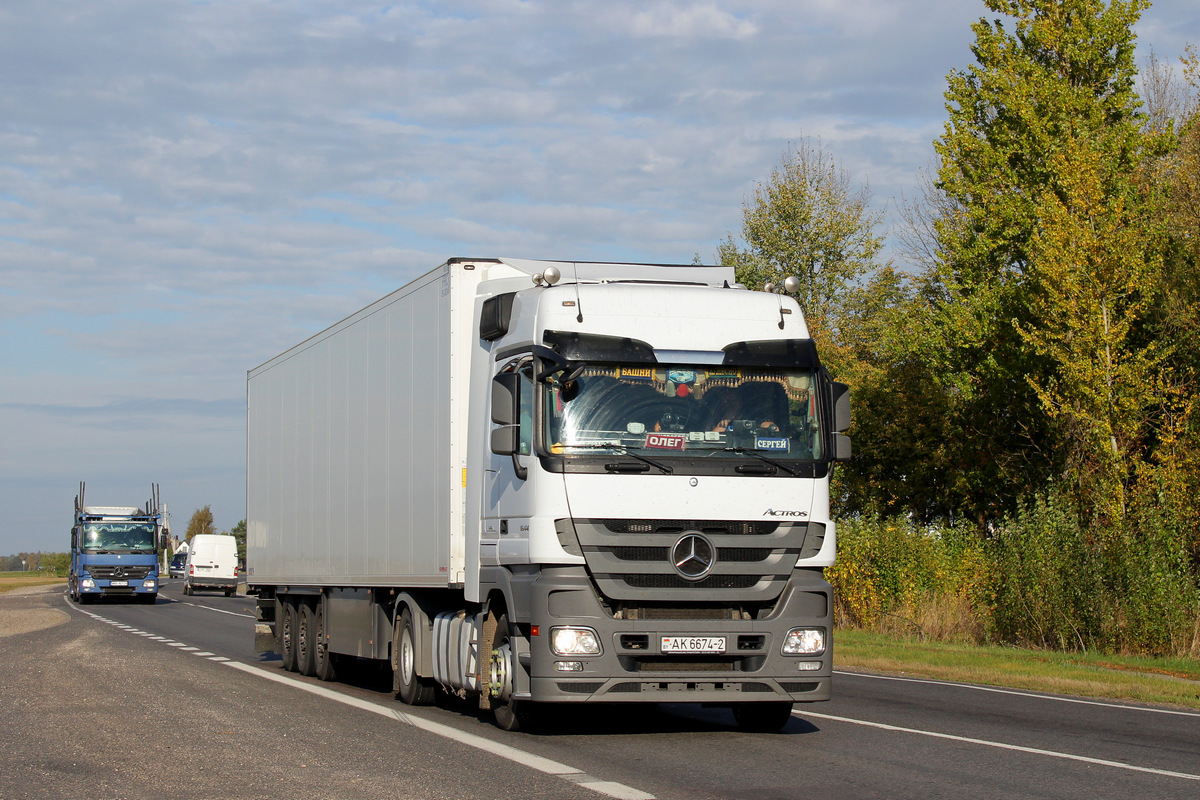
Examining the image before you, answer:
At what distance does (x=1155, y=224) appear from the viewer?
27.0 m

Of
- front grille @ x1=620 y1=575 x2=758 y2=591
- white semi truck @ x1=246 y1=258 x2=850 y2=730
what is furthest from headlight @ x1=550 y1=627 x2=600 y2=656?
front grille @ x1=620 y1=575 x2=758 y2=591

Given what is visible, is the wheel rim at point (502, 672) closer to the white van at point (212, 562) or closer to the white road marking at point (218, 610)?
the white road marking at point (218, 610)

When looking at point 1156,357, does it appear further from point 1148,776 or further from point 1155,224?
point 1148,776

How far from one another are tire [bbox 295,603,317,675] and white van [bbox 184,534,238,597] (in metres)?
45.0

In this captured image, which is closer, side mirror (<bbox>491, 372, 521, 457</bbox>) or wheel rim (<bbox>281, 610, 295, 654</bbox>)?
side mirror (<bbox>491, 372, 521, 457</bbox>)

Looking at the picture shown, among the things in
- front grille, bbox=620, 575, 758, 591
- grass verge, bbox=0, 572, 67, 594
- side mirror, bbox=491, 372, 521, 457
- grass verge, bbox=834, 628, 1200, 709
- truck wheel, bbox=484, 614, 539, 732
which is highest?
side mirror, bbox=491, 372, 521, 457

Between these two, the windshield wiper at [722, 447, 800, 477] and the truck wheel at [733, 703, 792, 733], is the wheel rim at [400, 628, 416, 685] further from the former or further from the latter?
the windshield wiper at [722, 447, 800, 477]

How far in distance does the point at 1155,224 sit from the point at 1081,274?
4.45 metres

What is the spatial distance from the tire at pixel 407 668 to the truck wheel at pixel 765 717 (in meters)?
3.35

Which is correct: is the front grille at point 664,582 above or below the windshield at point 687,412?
below

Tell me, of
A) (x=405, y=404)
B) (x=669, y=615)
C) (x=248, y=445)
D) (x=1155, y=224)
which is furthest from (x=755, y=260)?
(x=669, y=615)

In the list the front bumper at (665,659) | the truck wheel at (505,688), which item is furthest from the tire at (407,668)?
the front bumper at (665,659)

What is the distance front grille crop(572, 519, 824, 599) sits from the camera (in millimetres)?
10062

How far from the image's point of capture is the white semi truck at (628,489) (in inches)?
397
